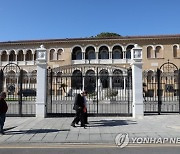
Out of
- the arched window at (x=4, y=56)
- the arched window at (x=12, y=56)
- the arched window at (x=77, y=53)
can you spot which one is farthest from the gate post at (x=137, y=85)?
the arched window at (x=4, y=56)

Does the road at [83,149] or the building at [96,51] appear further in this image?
the building at [96,51]

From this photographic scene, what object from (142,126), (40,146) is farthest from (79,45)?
(40,146)

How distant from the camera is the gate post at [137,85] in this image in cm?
1478

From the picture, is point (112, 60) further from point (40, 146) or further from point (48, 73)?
point (40, 146)

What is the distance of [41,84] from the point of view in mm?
15023

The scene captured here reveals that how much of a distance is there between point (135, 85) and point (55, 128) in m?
5.93

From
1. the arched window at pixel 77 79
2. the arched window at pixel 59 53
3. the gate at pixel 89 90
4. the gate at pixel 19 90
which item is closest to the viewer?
the gate at pixel 19 90

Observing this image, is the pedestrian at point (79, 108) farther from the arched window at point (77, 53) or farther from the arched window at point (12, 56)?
the arched window at point (12, 56)

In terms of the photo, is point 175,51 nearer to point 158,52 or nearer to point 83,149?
point 158,52

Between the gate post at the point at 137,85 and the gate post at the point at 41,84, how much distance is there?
16.7ft

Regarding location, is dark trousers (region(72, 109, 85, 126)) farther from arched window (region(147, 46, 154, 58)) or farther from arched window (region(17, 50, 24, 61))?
arched window (region(17, 50, 24, 61))

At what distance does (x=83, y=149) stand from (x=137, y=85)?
821 cm

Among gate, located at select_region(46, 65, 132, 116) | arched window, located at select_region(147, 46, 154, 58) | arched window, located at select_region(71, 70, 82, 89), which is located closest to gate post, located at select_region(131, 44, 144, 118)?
gate, located at select_region(46, 65, 132, 116)

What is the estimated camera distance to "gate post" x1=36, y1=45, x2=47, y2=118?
14789mm
